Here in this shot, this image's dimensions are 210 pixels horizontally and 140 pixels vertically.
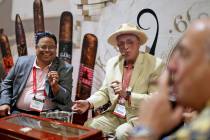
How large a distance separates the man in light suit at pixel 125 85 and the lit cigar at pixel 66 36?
0.95m

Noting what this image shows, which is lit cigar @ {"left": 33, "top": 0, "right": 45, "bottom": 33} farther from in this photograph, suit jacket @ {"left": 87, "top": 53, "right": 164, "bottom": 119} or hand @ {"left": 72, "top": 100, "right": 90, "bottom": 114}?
hand @ {"left": 72, "top": 100, "right": 90, "bottom": 114}

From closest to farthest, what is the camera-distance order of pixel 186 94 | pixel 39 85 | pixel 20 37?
1. pixel 186 94
2. pixel 39 85
3. pixel 20 37

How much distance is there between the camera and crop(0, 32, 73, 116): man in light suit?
8.96 ft

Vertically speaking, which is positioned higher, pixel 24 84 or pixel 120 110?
pixel 24 84

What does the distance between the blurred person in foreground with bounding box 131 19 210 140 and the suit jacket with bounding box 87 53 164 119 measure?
1.65m

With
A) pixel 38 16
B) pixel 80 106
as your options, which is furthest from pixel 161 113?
pixel 38 16

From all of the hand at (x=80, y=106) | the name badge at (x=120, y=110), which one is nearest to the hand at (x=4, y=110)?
the hand at (x=80, y=106)

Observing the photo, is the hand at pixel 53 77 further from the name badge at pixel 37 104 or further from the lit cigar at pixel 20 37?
the lit cigar at pixel 20 37

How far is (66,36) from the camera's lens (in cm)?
357

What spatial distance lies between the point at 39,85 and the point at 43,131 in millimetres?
919

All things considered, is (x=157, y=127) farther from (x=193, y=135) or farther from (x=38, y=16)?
(x=38, y=16)

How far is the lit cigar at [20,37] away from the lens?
152 inches

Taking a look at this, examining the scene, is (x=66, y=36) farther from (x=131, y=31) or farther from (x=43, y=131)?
(x=43, y=131)

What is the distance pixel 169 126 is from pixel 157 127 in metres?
0.04
